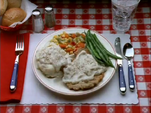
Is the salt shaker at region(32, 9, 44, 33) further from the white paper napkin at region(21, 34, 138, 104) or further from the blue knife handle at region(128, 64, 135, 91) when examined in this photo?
the blue knife handle at region(128, 64, 135, 91)

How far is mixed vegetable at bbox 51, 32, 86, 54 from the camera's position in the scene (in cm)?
142

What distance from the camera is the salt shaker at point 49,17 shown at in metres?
1.55

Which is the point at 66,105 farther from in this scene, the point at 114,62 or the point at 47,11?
the point at 47,11

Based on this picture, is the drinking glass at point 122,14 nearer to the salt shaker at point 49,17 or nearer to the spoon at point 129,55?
the spoon at point 129,55

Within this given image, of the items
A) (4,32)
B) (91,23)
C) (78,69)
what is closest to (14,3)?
(4,32)

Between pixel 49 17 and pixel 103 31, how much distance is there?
381mm

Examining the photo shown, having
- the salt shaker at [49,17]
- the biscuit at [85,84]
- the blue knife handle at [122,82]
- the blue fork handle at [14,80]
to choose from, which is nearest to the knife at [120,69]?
the blue knife handle at [122,82]

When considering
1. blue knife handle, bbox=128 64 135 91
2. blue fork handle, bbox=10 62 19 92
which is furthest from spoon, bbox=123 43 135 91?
blue fork handle, bbox=10 62 19 92

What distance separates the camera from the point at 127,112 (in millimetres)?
1213

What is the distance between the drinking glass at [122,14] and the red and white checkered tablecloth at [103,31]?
45 millimetres

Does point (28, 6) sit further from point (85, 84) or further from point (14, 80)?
point (85, 84)

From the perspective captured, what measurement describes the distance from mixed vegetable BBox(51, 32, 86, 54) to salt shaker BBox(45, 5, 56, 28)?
169 millimetres

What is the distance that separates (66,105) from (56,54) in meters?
0.28

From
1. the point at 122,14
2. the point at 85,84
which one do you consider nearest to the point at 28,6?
the point at 122,14
